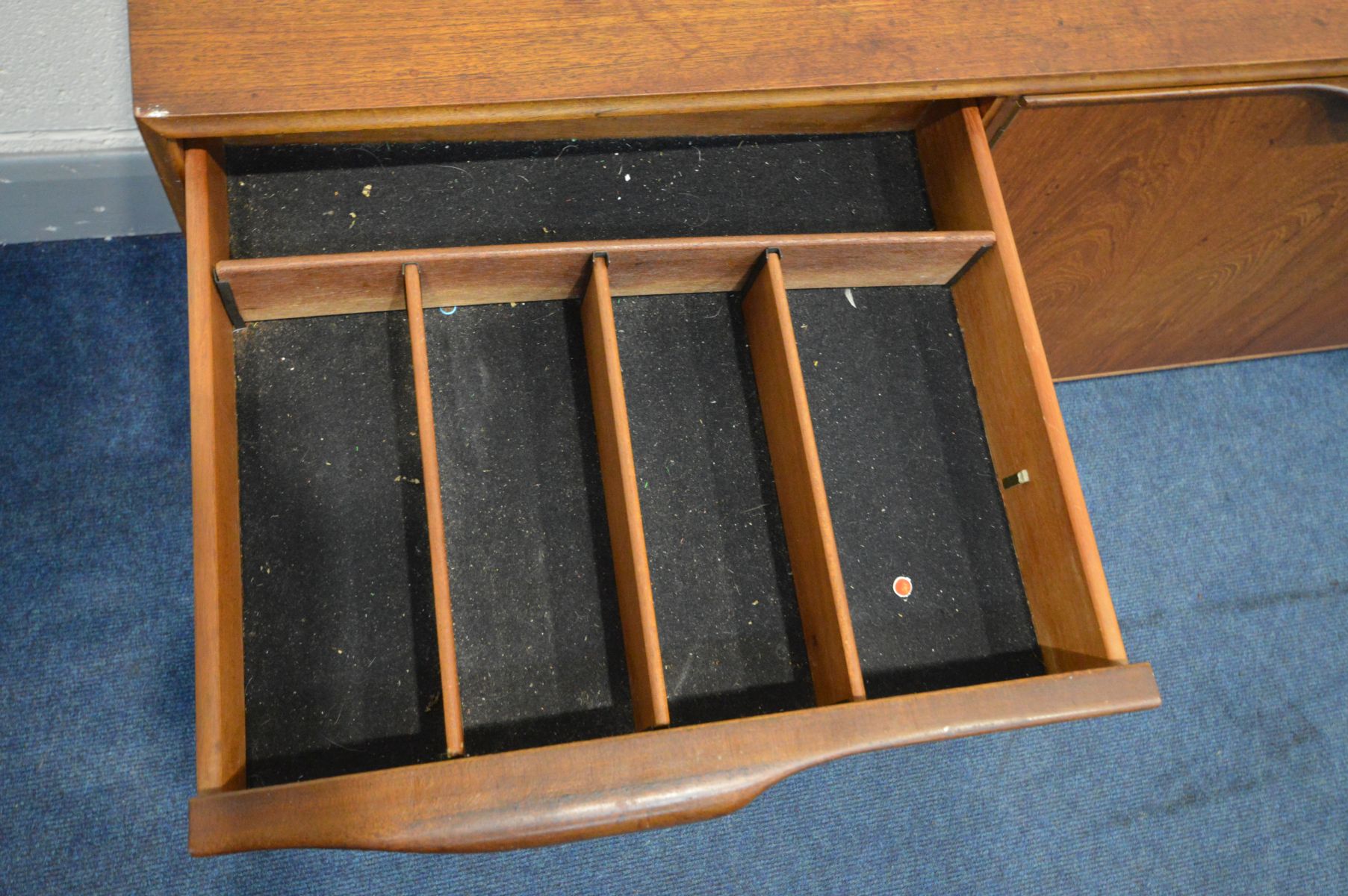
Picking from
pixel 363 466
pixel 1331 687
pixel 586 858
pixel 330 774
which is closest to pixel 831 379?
pixel 363 466

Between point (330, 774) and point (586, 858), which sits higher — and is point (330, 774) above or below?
above

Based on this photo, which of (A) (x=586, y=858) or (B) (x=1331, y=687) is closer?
(A) (x=586, y=858)

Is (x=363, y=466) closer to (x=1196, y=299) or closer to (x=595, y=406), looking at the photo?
(x=595, y=406)

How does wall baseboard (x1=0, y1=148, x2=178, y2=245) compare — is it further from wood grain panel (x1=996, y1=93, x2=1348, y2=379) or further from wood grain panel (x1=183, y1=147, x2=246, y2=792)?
wood grain panel (x1=996, y1=93, x2=1348, y2=379)

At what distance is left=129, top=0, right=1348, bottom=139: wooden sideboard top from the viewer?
902 millimetres

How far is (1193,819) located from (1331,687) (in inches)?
15.3

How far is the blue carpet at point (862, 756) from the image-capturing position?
4.71 feet

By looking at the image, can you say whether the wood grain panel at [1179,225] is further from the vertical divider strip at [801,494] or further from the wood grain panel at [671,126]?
the vertical divider strip at [801,494]

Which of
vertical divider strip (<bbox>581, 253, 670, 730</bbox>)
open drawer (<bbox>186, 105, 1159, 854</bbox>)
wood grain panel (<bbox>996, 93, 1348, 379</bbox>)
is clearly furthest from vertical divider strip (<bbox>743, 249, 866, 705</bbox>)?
wood grain panel (<bbox>996, 93, 1348, 379</bbox>)

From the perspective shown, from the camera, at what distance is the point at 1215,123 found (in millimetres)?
1128

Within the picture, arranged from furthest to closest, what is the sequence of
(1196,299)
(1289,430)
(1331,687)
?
(1289,430) → (1331,687) → (1196,299)

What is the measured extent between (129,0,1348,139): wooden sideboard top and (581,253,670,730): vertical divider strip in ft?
0.64

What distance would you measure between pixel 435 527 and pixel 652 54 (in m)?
0.51

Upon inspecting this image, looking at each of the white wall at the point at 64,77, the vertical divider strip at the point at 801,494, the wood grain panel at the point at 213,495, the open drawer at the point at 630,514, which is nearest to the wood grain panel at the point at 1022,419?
the open drawer at the point at 630,514
